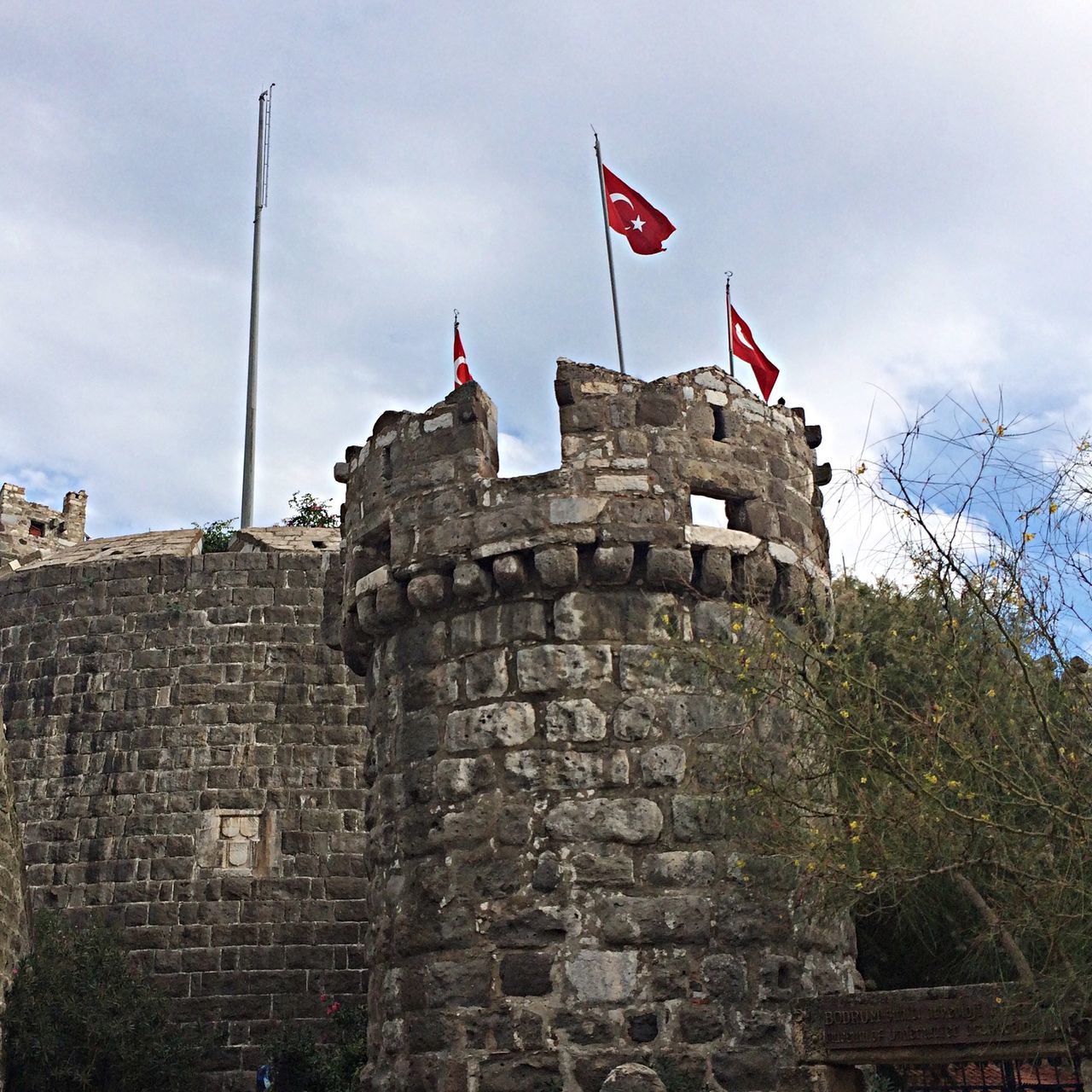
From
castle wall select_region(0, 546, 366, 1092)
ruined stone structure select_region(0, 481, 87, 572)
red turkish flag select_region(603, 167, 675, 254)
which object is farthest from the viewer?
ruined stone structure select_region(0, 481, 87, 572)

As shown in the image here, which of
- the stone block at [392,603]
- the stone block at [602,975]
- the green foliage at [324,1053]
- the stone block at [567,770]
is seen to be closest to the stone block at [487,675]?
the stone block at [567,770]

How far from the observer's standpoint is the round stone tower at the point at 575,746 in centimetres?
710

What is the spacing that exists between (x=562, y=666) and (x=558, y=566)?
542 millimetres

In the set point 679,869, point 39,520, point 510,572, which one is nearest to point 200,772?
point 510,572

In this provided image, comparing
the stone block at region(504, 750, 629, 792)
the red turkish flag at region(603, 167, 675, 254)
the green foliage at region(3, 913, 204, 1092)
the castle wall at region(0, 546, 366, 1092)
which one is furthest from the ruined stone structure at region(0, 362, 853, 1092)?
the red turkish flag at region(603, 167, 675, 254)

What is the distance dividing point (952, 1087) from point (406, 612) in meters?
3.89

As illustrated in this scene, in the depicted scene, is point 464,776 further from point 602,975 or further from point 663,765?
point 602,975

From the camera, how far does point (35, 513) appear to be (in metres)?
31.1

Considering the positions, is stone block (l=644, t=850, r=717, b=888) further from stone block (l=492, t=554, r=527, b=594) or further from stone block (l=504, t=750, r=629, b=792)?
stone block (l=492, t=554, r=527, b=594)

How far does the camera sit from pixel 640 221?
46.7ft

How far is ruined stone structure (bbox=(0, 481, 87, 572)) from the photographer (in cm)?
2988

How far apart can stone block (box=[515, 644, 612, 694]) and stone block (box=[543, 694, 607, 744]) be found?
9 cm


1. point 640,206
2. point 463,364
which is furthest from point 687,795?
point 463,364

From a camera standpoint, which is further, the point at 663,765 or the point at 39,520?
the point at 39,520
